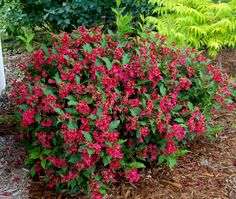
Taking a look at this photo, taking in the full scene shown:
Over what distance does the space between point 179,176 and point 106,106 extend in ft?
3.35

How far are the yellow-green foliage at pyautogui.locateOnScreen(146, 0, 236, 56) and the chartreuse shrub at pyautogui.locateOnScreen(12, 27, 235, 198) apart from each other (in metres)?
1.38

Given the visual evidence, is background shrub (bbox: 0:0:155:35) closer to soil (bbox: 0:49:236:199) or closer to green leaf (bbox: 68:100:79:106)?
soil (bbox: 0:49:236:199)

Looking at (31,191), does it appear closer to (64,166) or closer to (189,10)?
(64,166)

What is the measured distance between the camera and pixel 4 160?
3373mm

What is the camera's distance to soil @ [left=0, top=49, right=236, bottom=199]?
3072mm

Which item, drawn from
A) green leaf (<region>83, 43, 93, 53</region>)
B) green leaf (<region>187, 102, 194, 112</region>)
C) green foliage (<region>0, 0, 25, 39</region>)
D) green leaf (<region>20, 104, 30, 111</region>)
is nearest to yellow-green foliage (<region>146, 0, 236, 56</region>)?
green leaf (<region>187, 102, 194, 112</region>)

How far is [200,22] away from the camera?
485 centimetres

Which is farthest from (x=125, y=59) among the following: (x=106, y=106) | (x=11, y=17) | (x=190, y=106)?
(x=11, y=17)

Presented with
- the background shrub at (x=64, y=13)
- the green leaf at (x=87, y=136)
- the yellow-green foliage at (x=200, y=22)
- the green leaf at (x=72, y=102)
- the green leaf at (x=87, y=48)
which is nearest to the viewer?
the green leaf at (x=87, y=136)

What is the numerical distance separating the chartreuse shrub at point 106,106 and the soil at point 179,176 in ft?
0.43

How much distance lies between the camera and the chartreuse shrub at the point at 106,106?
2.67 meters

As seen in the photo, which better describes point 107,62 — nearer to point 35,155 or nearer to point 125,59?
point 125,59

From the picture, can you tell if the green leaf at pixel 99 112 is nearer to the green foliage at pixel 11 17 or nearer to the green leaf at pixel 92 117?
the green leaf at pixel 92 117

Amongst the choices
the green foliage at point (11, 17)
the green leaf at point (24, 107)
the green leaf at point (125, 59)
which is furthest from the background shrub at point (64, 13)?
the green leaf at point (24, 107)
